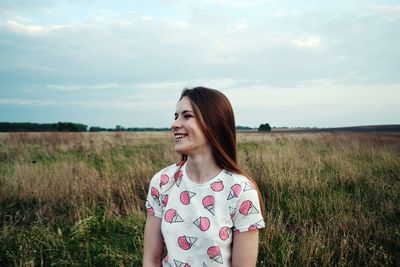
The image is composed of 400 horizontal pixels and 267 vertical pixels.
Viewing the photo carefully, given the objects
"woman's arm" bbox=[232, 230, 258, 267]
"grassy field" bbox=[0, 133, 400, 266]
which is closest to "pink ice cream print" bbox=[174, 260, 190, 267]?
"woman's arm" bbox=[232, 230, 258, 267]

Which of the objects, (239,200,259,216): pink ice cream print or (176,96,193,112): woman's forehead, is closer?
(239,200,259,216): pink ice cream print

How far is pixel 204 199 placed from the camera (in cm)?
170

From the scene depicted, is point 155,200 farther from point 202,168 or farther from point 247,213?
point 247,213

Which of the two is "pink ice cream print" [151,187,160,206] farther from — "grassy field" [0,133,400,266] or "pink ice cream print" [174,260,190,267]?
"grassy field" [0,133,400,266]

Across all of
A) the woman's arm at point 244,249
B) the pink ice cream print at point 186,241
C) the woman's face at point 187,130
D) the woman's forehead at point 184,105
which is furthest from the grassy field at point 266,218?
the woman's forehead at point 184,105

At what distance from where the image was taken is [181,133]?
173 centimetres

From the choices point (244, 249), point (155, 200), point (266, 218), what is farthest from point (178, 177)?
point (266, 218)

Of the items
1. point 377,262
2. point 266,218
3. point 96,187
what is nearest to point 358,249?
point 377,262

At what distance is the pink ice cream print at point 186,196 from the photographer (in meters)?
1.72

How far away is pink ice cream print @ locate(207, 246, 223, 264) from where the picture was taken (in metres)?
1.62

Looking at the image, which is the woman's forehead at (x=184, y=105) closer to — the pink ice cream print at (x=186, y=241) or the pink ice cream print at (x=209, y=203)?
the pink ice cream print at (x=209, y=203)

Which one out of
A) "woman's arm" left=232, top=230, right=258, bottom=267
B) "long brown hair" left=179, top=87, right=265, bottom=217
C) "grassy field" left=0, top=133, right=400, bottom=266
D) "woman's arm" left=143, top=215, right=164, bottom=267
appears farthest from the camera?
"grassy field" left=0, top=133, right=400, bottom=266

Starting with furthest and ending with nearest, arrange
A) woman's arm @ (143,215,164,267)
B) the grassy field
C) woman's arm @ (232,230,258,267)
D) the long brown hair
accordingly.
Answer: the grassy field < woman's arm @ (143,215,164,267) < the long brown hair < woman's arm @ (232,230,258,267)

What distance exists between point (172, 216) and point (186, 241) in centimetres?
15
